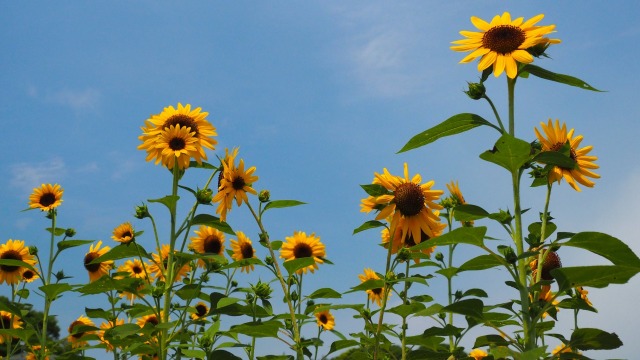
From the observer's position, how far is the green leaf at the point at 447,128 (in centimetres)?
303

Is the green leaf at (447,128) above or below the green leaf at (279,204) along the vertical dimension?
below

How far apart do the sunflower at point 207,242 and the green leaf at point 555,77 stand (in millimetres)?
3965

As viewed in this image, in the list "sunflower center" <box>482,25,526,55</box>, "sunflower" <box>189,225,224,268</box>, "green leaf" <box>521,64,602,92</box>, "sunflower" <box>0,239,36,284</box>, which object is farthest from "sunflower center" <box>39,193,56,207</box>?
"green leaf" <box>521,64,602,92</box>

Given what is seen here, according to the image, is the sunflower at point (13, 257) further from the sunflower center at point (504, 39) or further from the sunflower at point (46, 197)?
the sunflower center at point (504, 39)

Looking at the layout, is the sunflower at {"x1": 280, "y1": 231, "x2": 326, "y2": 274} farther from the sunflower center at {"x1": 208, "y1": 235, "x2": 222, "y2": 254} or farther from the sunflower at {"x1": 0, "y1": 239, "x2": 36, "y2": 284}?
the sunflower at {"x1": 0, "y1": 239, "x2": 36, "y2": 284}

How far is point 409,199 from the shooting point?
3.71 m

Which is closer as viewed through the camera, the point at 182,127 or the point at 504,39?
the point at 504,39

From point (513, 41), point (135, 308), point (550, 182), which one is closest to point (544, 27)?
point (513, 41)

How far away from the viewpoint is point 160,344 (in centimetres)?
417

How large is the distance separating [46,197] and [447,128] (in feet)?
18.5

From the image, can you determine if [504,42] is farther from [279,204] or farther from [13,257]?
[13,257]

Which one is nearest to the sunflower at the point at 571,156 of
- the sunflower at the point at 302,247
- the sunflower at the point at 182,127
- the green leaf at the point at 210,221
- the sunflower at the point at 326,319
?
the green leaf at the point at 210,221

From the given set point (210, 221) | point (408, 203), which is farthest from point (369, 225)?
point (210, 221)

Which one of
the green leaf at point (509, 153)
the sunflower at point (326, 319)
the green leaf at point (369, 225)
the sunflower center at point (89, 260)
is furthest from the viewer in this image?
the sunflower center at point (89, 260)
